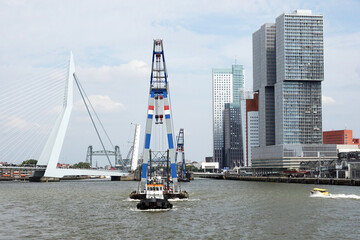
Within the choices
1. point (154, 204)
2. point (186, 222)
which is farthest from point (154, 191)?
point (186, 222)

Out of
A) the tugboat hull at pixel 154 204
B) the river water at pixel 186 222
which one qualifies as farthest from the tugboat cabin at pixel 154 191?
the tugboat hull at pixel 154 204

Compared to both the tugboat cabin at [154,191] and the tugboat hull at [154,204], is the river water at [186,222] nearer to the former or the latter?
the tugboat hull at [154,204]

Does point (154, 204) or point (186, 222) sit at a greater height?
point (154, 204)

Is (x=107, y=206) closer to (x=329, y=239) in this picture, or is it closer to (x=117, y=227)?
(x=117, y=227)

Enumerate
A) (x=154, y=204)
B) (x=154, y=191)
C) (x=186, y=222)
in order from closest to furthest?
(x=186, y=222) → (x=154, y=204) → (x=154, y=191)

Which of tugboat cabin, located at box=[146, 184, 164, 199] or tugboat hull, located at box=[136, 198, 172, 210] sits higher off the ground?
tugboat cabin, located at box=[146, 184, 164, 199]

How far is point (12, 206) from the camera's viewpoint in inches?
2638

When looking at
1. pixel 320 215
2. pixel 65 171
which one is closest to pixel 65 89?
pixel 65 171

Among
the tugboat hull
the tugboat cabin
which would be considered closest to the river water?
the tugboat hull

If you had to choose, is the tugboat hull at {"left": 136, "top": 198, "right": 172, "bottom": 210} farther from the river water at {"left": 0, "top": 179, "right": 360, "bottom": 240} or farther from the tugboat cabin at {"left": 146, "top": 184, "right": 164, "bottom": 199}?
the tugboat cabin at {"left": 146, "top": 184, "right": 164, "bottom": 199}

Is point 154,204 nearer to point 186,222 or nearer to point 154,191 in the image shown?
point 154,191

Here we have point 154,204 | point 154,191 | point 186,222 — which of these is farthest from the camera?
point 154,191

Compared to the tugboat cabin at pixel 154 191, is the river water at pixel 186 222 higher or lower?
lower

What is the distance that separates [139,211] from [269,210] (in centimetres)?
1410
